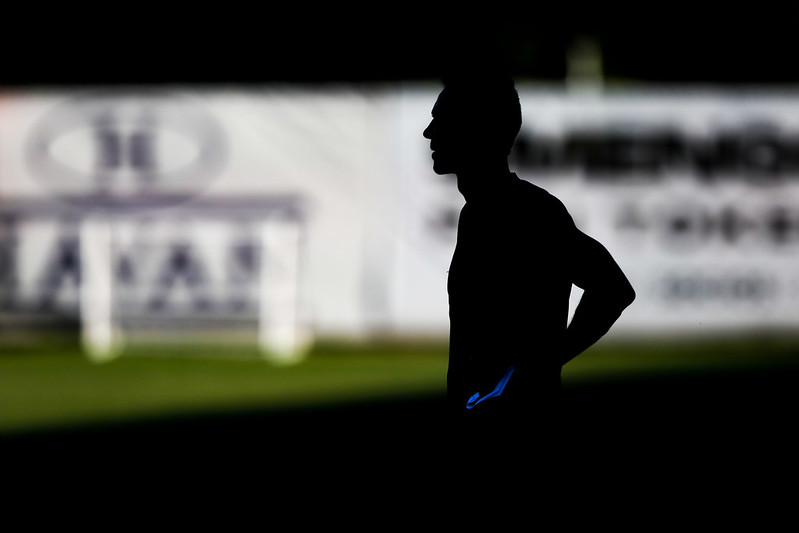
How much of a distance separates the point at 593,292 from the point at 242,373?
28.8ft

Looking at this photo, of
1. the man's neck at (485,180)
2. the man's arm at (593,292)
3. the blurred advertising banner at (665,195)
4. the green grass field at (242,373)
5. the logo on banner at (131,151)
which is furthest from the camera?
the logo on banner at (131,151)

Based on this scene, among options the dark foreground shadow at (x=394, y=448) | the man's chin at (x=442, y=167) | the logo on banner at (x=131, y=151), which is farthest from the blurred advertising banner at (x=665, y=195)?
the man's chin at (x=442, y=167)

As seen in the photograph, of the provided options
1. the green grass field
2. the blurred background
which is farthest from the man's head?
the blurred background

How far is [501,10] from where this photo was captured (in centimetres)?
2991

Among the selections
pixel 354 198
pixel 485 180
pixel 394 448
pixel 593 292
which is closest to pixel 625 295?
pixel 593 292

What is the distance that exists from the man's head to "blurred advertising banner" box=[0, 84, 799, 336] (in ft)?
32.9

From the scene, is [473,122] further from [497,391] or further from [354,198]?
[354,198]

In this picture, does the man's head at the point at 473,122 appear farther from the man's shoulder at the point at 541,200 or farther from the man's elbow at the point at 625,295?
the man's elbow at the point at 625,295

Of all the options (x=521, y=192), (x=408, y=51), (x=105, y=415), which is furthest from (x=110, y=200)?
(x=408, y=51)

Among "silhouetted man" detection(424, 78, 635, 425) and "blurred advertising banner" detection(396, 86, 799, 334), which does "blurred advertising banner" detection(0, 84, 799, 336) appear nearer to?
"blurred advertising banner" detection(396, 86, 799, 334)

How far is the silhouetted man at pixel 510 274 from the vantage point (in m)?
2.49

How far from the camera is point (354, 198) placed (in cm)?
1293

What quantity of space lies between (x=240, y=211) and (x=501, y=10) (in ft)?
61.5

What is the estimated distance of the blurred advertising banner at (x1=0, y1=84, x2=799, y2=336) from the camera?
41.4ft
